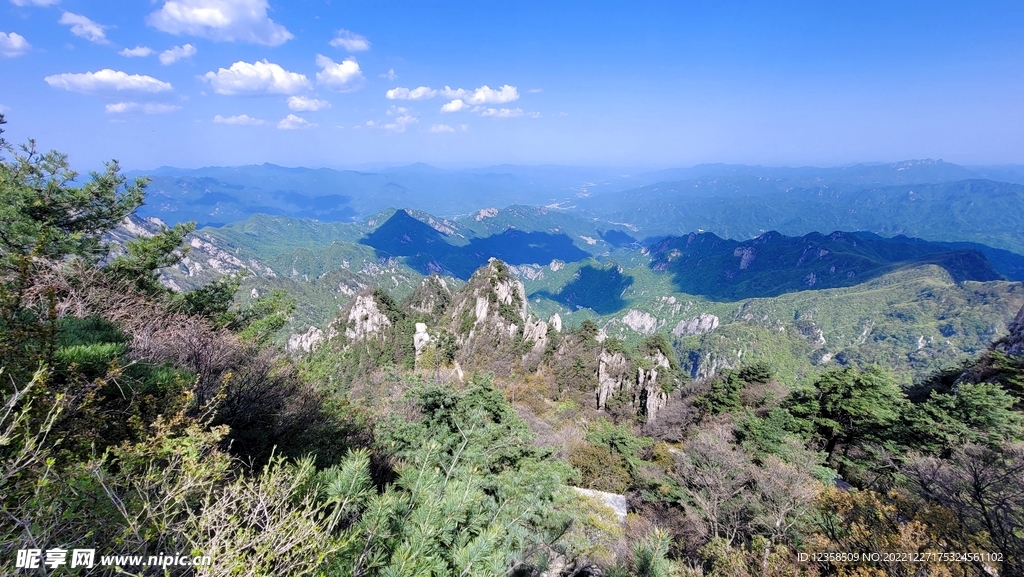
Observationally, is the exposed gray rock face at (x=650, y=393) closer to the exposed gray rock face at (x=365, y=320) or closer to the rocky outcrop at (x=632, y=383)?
the rocky outcrop at (x=632, y=383)

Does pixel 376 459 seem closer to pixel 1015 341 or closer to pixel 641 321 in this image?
pixel 1015 341

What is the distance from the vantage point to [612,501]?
15.7 metres

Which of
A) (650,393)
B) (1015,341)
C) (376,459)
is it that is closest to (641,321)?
(650,393)

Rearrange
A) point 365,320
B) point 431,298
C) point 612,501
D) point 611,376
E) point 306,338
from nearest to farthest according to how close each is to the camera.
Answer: point 612,501, point 611,376, point 365,320, point 306,338, point 431,298

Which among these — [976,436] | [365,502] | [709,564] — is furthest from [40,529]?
[976,436]

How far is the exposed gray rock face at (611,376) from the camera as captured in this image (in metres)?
40.7


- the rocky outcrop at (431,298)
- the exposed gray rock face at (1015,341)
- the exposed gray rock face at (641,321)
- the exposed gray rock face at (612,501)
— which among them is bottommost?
the exposed gray rock face at (641,321)

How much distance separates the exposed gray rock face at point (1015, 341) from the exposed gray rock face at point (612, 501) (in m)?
25.9

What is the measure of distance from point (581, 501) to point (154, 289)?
56.7ft

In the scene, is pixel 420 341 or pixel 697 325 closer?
pixel 420 341

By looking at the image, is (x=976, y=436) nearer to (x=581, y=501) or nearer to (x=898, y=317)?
(x=581, y=501)

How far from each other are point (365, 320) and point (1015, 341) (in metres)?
73.9

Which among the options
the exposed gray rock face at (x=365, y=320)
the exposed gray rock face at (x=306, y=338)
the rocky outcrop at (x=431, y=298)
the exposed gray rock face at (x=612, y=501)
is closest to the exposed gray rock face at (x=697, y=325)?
the rocky outcrop at (x=431, y=298)

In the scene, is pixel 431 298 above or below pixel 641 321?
above
